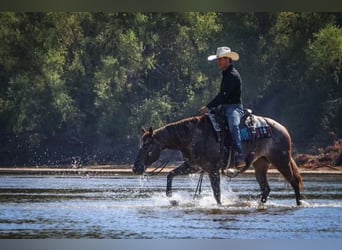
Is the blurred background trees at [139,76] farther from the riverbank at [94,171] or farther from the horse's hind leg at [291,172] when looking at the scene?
the horse's hind leg at [291,172]

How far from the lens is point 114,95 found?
28.3 ft

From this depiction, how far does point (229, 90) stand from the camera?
8.26m

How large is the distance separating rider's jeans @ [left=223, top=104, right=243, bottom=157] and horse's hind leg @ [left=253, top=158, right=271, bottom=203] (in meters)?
0.30

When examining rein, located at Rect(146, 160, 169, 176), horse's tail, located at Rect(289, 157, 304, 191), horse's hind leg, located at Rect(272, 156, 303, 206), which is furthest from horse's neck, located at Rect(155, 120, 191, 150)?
Result: horse's tail, located at Rect(289, 157, 304, 191)

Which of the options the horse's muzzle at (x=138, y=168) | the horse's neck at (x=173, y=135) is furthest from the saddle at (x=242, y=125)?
the horse's muzzle at (x=138, y=168)

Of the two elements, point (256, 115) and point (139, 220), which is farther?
point (256, 115)

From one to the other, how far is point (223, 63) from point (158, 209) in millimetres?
1265

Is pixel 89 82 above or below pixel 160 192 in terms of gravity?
above

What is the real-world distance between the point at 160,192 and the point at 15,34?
1.70 m

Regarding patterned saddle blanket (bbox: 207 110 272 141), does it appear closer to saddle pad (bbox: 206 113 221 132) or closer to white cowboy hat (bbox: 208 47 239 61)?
saddle pad (bbox: 206 113 221 132)

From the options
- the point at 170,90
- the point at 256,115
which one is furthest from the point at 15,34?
the point at 256,115

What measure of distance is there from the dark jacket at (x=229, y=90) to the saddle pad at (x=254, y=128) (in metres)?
0.17

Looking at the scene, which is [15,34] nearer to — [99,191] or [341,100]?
[99,191]

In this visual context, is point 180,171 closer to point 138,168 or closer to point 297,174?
point 138,168
